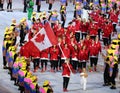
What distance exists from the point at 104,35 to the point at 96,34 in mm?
456

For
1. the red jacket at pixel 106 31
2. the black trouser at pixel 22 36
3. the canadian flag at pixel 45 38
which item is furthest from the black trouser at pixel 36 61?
the red jacket at pixel 106 31

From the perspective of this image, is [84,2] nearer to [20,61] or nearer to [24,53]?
[24,53]

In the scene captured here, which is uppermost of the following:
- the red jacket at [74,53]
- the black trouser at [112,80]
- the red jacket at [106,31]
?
the red jacket at [106,31]

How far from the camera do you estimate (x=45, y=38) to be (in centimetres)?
2223

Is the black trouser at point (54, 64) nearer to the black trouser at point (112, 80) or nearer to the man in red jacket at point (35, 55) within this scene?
the man in red jacket at point (35, 55)

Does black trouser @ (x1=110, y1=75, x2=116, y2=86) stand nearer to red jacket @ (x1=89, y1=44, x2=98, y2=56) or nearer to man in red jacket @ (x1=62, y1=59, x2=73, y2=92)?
man in red jacket @ (x1=62, y1=59, x2=73, y2=92)

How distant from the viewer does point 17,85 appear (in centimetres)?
2122

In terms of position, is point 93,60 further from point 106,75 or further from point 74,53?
point 106,75

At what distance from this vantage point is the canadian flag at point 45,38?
22.1 m

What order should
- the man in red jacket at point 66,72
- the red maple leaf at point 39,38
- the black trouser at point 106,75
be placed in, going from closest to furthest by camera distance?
the man in red jacket at point 66,72
the black trouser at point 106,75
the red maple leaf at point 39,38

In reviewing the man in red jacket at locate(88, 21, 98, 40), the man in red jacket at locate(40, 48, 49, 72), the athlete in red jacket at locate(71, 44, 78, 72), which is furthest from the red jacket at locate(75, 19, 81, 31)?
the man in red jacket at locate(40, 48, 49, 72)

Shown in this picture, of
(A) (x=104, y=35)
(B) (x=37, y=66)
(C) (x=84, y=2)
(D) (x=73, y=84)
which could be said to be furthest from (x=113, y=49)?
(C) (x=84, y=2)

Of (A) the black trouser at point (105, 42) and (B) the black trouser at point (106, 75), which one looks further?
(A) the black trouser at point (105, 42)

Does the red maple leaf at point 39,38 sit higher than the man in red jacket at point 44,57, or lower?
higher
